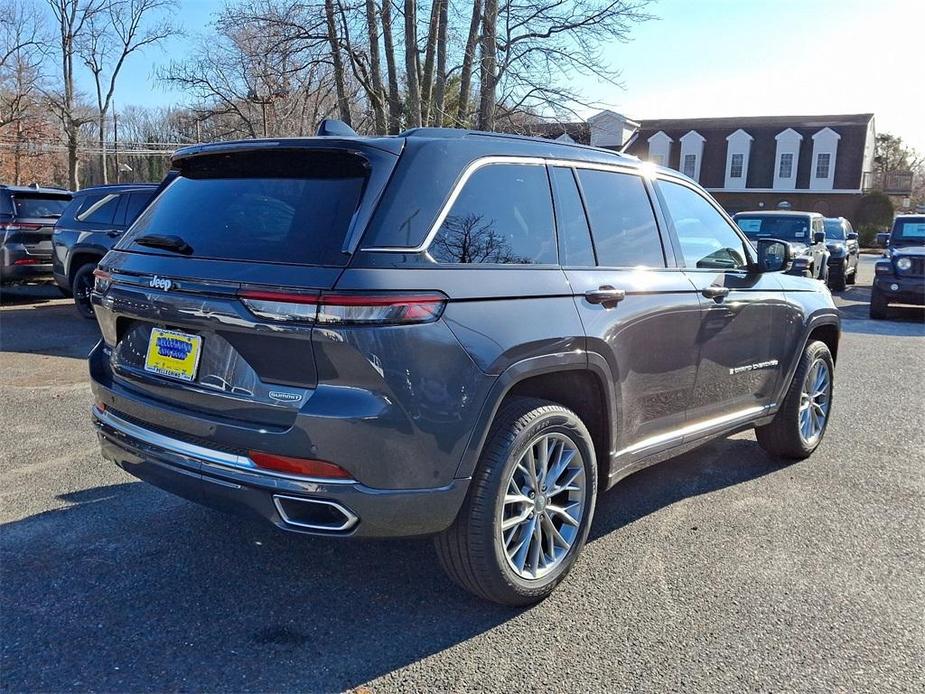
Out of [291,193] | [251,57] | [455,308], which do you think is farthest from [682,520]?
[251,57]

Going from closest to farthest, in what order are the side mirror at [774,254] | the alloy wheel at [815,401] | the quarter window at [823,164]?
the side mirror at [774,254], the alloy wheel at [815,401], the quarter window at [823,164]

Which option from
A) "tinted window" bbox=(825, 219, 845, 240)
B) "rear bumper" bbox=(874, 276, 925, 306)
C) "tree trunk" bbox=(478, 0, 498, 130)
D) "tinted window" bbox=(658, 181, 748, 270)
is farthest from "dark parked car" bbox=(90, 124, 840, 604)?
"tinted window" bbox=(825, 219, 845, 240)

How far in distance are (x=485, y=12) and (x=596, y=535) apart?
14.7 m

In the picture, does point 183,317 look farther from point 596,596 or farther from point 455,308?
point 596,596

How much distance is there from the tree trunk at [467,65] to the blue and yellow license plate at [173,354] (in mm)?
13992

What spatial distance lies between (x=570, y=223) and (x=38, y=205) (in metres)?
11.5

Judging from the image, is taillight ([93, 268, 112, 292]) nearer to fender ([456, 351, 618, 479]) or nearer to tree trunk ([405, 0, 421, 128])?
fender ([456, 351, 618, 479])

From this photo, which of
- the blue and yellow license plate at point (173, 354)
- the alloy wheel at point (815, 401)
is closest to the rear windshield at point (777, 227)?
the alloy wheel at point (815, 401)

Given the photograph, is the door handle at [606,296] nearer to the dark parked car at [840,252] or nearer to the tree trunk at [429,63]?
the tree trunk at [429,63]

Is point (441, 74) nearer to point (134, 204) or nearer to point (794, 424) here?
point (134, 204)

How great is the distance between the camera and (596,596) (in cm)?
335

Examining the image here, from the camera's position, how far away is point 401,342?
2648mm

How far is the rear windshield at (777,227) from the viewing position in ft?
50.9

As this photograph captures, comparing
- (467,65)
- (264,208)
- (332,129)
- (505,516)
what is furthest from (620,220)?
(467,65)
